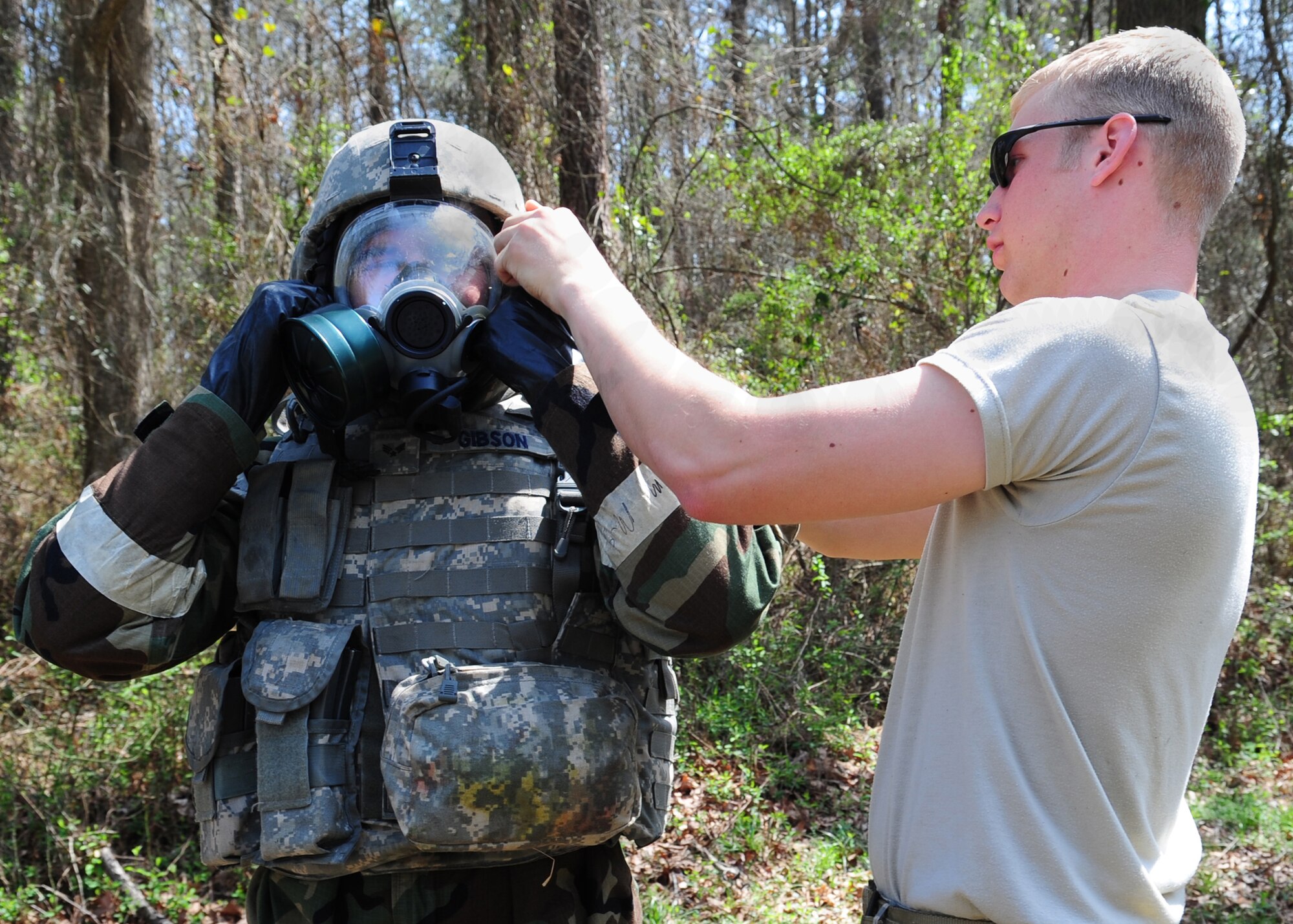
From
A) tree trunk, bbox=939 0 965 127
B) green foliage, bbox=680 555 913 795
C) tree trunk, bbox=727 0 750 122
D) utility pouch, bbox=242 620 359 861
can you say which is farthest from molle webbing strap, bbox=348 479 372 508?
tree trunk, bbox=727 0 750 122

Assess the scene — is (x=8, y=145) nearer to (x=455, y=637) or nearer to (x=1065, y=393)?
(x=455, y=637)

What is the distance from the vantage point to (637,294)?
215 inches

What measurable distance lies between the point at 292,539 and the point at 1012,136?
4.63 feet

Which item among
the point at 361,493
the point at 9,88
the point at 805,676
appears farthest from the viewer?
the point at 9,88

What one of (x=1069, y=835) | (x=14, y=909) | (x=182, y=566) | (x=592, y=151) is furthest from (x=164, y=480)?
(x=592, y=151)

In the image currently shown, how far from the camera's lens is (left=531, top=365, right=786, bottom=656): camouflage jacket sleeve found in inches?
70.1

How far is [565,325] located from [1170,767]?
1.18 meters

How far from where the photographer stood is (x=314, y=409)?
76.5 inches

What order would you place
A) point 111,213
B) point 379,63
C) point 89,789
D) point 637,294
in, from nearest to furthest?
point 89,789 < point 637,294 < point 111,213 < point 379,63

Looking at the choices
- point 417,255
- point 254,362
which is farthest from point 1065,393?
point 254,362

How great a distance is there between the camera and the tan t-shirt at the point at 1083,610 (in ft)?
3.89

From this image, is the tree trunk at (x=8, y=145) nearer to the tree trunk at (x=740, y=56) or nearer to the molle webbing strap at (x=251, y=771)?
the tree trunk at (x=740, y=56)

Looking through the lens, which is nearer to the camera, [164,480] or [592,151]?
[164,480]

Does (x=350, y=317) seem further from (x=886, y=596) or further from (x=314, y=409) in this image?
(x=886, y=596)
